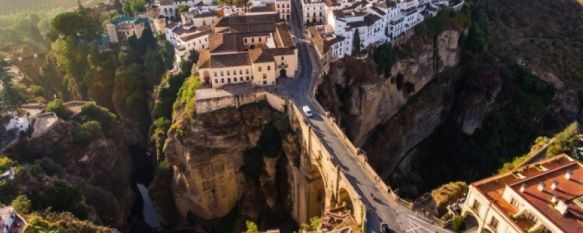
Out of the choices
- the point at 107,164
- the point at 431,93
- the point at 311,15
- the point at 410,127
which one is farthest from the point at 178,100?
the point at 431,93

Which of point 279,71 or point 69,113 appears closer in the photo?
A: point 279,71

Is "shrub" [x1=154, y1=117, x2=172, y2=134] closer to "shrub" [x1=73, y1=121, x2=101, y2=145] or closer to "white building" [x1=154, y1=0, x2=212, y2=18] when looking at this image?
"shrub" [x1=73, y1=121, x2=101, y2=145]

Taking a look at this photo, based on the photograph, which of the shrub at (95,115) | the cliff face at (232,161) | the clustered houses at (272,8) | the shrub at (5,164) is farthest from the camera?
the clustered houses at (272,8)

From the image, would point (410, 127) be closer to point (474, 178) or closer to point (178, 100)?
point (474, 178)

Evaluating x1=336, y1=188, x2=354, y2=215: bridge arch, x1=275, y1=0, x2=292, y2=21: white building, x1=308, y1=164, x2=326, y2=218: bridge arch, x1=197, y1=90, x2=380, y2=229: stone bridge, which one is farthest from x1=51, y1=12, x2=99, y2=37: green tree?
x1=336, y1=188, x2=354, y2=215: bridge arch

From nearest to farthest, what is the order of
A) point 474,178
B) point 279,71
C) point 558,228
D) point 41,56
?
point 558,228
point 279,71
point 474,178
point 41,56

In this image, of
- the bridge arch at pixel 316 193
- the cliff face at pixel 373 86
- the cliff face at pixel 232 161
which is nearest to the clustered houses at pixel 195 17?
the cliff face at pixel 232 161

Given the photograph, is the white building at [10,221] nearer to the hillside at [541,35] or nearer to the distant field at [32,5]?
the hillside at [541,35]
